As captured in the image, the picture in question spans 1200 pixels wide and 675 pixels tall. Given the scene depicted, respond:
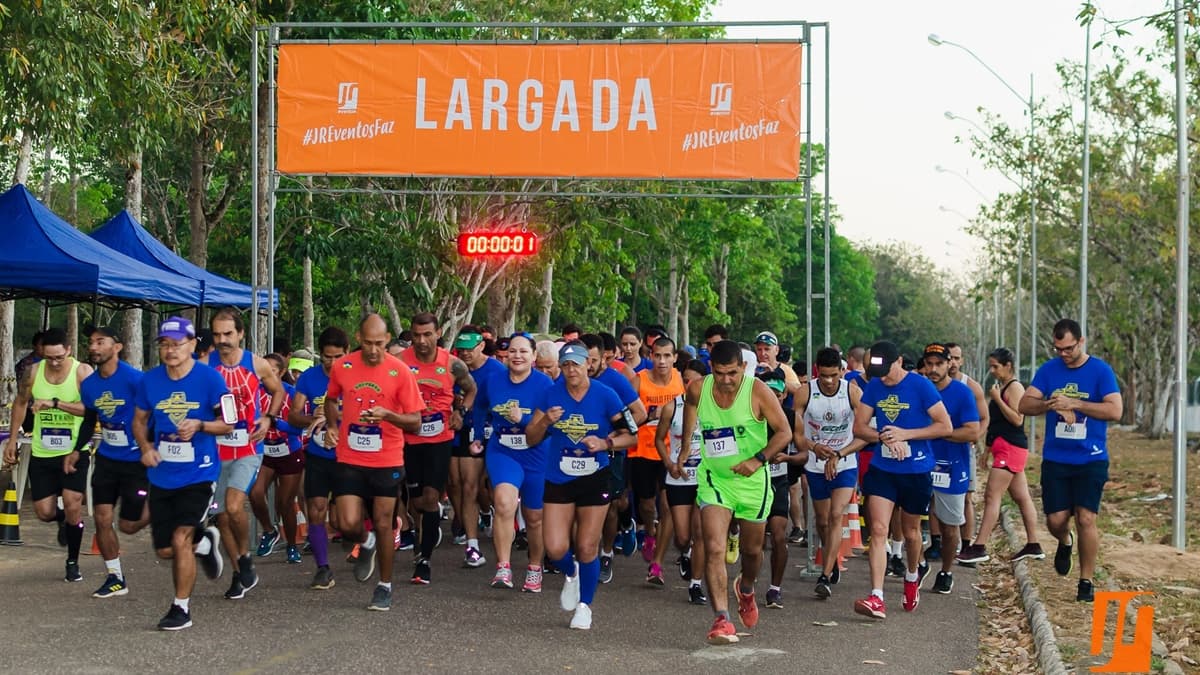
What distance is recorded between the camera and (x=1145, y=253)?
39188 millimetres

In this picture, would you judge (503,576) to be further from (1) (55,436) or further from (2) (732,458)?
(1) (55,436)

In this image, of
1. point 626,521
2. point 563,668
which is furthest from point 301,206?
point 563,668

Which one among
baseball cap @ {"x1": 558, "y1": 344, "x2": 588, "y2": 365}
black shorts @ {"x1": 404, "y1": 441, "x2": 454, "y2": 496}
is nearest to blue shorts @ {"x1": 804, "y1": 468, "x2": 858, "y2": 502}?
baseball cap @ {"x1": 558, "y1": 344, "x2": 588, "y2": 365}

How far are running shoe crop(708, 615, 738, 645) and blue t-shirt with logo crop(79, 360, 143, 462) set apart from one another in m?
3.96

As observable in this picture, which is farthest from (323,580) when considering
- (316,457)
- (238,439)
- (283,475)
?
(283,475)

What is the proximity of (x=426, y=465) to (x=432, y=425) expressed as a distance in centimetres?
31

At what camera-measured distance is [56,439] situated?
35.2 ft

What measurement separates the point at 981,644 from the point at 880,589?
0.79 meters

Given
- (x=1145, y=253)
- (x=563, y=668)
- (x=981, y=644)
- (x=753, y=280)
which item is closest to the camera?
(x=563, y=668)

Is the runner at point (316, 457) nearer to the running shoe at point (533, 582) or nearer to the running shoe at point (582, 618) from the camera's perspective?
the running shoe at point (533, 582)

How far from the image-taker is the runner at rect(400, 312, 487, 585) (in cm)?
1116

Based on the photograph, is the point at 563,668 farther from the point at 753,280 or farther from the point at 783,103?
the point at 753,280

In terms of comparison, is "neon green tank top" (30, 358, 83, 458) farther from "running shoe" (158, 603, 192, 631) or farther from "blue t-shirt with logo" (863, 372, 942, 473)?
"blue t-shirt with logo" (863, 372, 942, 473)

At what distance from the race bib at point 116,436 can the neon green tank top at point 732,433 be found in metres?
3.89
